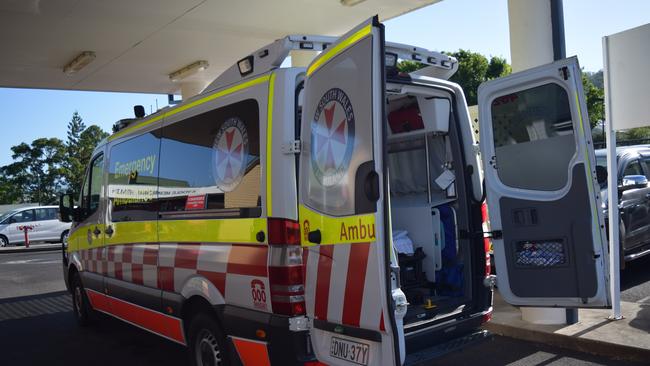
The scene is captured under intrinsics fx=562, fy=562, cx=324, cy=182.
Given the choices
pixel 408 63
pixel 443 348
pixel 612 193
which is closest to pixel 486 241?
pixel 443 348

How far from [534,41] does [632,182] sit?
9.29ft

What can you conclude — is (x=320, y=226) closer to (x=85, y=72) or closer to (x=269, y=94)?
(x=269, y=94)

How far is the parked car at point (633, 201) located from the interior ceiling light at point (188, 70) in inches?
307

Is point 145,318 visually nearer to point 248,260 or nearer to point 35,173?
point 248,260

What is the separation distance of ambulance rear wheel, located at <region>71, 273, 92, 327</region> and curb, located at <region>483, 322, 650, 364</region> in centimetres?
481

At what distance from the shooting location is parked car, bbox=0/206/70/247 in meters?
21.6

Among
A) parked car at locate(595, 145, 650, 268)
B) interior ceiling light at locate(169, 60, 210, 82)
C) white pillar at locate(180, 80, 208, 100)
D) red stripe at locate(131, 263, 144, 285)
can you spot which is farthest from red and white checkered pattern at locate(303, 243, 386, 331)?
white pillar at locate(180, 80, 208, 100)

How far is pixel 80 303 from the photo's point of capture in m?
7.19

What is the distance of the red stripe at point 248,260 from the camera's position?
138 inches

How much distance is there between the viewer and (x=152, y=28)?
9320 millimetres

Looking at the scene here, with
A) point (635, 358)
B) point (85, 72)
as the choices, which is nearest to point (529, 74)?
point (635, 358)

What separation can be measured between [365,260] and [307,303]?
1.93 ft

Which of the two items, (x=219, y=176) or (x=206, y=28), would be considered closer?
(x=219, y=176)

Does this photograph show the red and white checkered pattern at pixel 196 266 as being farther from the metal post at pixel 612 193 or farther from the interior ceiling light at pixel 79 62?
the interior ceiling light at pixel 79 62
